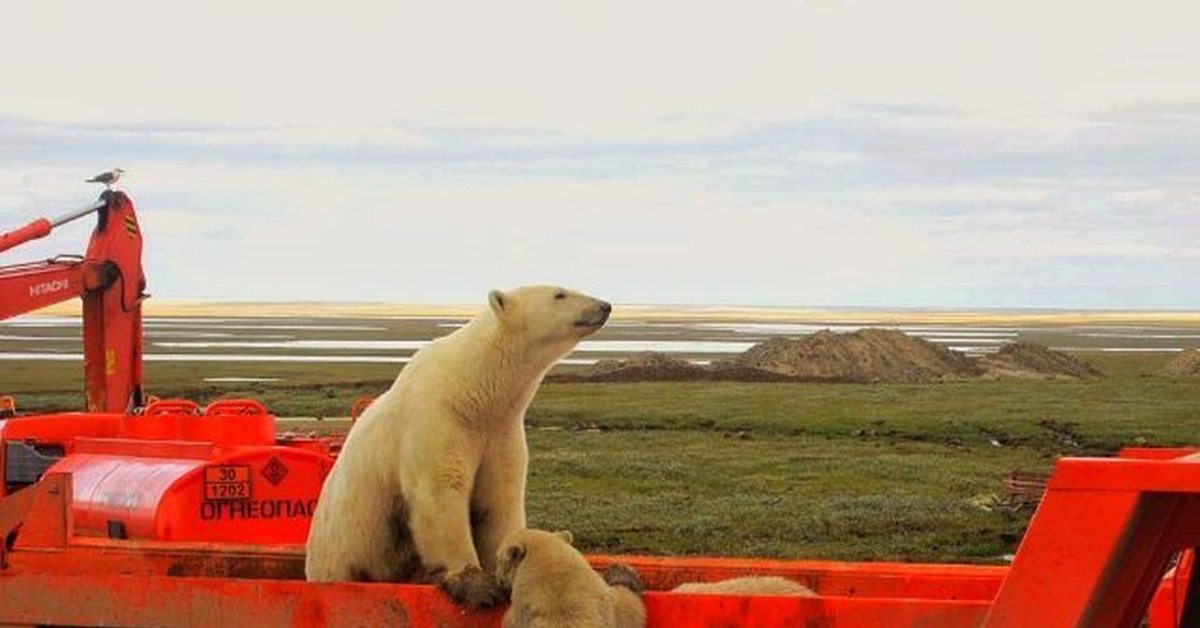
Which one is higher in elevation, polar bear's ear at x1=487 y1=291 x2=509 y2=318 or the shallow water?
polar bear's ear at x1=487 y1=291 x2=509 y2=318

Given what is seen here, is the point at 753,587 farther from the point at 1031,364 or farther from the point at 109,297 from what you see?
the point at 1031,364

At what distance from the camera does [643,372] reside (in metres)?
50.6

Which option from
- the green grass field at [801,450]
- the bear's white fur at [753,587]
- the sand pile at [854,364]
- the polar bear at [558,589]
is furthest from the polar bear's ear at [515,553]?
the sand pile at [854,364]

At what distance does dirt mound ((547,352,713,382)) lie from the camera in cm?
4931

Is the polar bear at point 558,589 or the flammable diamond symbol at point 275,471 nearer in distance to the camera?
the polar bear at point 558,589

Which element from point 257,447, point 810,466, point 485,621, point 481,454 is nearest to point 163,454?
point 257,447

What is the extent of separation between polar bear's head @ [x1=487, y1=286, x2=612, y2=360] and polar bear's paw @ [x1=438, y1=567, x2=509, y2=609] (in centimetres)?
179

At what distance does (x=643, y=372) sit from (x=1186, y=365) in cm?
1610

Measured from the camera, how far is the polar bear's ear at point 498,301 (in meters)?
7.52

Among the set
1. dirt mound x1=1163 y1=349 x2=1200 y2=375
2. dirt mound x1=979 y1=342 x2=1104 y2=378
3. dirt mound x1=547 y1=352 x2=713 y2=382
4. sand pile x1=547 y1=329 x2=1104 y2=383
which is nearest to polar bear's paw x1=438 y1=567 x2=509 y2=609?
dirt mound x1=547 y1=352 x2=713 y2=382

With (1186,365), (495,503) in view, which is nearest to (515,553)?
(495,503)

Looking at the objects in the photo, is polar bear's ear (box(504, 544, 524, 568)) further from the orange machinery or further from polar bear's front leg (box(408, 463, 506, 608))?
polar bear's front leg (box(408, 463, 506, 608))

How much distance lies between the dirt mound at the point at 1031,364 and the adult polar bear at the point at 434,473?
48912mm

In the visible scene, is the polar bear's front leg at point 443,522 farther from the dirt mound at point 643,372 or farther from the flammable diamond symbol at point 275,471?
the dirt mound at point 643,372
